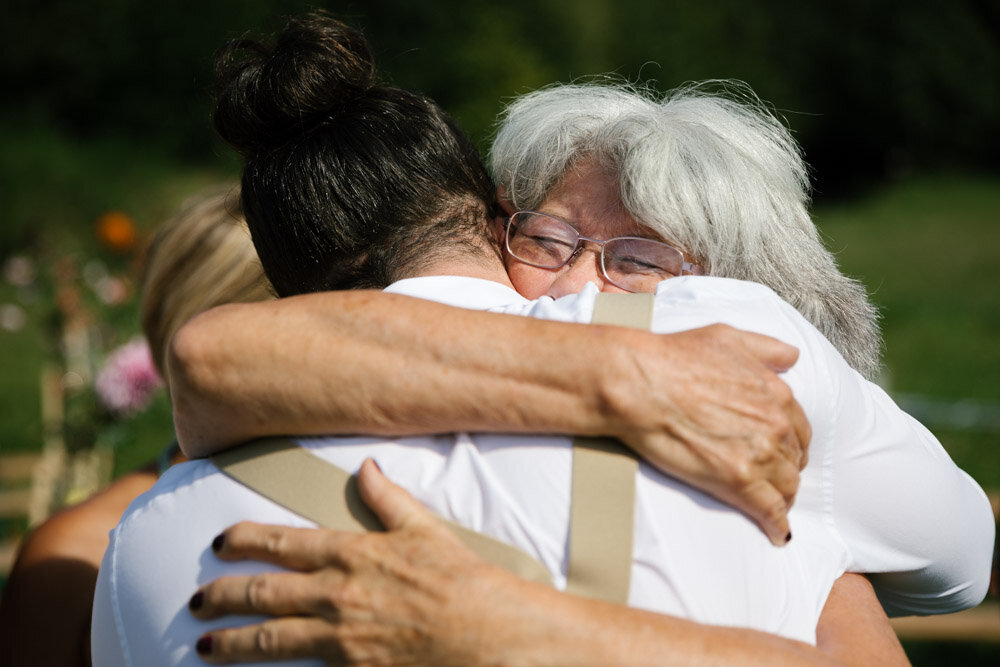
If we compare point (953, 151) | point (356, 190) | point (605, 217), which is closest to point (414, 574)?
point (356, 190)

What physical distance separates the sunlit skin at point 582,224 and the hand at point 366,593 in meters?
0.82

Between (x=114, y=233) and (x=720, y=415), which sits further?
(x=114, y=233)

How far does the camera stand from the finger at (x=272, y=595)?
1.42 metres

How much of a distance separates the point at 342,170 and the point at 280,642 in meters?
0.88

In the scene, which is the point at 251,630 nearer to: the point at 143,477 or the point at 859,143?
the point at 143,477

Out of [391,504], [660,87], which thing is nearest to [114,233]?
[391,504]

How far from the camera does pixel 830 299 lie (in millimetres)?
2096

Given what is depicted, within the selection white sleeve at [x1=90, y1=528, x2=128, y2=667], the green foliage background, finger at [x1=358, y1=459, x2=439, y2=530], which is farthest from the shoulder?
the green foliage background

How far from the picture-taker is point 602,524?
1382 millimetres

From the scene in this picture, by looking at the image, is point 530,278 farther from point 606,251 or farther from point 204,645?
point 204,645

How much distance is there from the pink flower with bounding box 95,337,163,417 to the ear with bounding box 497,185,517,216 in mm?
2683

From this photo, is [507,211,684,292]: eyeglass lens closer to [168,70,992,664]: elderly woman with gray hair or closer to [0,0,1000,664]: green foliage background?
[168,70,992,664]: elderly woman with gray hair

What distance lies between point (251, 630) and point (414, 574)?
10.8 inches

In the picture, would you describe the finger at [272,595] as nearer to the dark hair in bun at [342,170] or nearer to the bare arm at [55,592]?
the dark hair in bun at [342,170]
